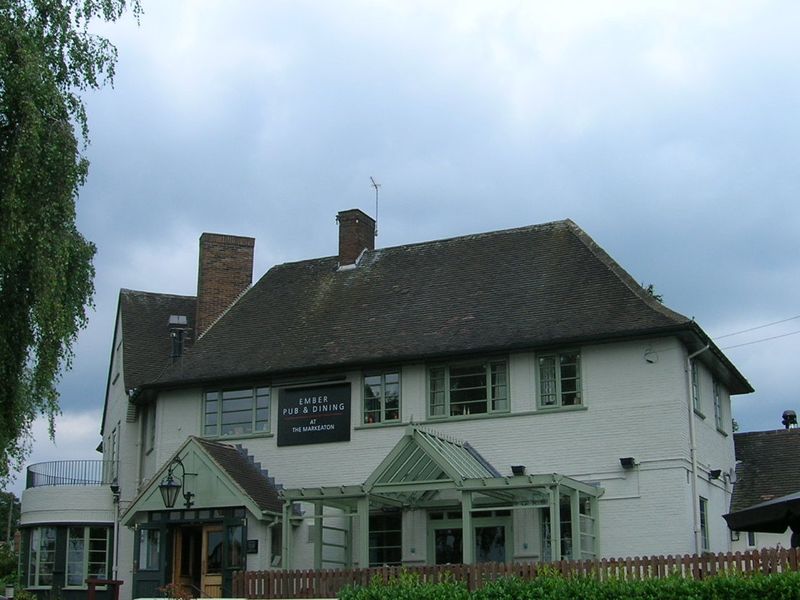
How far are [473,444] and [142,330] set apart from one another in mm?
11971

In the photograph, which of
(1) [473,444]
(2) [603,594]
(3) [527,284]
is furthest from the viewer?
(3) [527,284]

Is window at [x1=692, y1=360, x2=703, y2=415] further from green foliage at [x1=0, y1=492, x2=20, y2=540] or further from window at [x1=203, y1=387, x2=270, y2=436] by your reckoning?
green foliage at [x1=0, y1=492, x2=20, y2=540]

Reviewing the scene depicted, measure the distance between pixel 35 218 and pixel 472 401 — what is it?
11003 millimetres

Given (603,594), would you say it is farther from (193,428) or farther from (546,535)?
(193,428)

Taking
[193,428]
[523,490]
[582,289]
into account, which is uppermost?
[582,289]

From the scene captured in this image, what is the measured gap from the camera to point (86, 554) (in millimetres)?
29688

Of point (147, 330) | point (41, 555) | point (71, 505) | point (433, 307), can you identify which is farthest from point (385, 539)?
point (147, 330)

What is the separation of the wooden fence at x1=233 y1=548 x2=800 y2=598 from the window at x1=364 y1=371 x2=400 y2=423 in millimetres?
5109

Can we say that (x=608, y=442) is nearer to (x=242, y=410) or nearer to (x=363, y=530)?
(x=363, y=530)

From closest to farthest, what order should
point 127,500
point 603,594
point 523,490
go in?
point 603,594 → point 523,490 → point 127,500

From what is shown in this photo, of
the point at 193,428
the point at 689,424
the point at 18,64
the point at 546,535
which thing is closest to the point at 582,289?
the point at 689,424

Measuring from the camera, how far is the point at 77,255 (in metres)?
18.1

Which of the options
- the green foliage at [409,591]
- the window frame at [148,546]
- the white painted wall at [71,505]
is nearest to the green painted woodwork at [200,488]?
the window frame at [148,546]

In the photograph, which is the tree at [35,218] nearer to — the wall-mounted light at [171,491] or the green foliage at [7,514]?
the wall-mounted light at [171,491]
